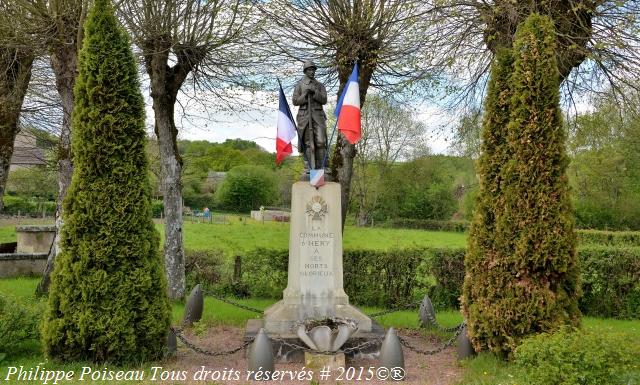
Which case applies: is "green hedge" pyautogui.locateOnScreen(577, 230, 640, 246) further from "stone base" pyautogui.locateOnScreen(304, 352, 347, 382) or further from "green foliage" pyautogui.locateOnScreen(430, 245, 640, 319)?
"stone base" pyautogui.locateOnScreen(304, 352, 347, 382)

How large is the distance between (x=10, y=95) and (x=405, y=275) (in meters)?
9.68

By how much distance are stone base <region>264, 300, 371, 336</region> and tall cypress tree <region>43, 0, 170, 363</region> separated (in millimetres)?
1610

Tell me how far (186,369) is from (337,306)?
8.04ft

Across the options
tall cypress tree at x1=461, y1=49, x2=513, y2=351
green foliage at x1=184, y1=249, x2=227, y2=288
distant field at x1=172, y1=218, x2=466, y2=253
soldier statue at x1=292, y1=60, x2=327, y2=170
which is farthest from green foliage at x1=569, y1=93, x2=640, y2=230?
soldier statue at x1=292, y1=60, x2=327, y2=170

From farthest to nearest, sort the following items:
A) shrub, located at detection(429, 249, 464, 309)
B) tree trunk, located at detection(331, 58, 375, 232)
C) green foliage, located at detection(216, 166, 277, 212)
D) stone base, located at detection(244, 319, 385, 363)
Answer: green foliage, located at detection(216, 166, 277, 212) < tree trunk, located at detection(331, 58, 375, 232) < shrub, located at detection(429, 249, 464, 309) < stone base, located at detection(244, 319, 385, 363)

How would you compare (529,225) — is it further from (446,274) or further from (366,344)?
(446,274)

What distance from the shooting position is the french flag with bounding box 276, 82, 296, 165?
27.7 ft

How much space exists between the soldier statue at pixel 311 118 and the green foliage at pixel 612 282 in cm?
672

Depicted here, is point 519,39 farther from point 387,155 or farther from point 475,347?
point 387,155

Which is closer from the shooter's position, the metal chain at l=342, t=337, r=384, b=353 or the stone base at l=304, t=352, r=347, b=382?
the stone base at l=304, t=352, r=347, b=382

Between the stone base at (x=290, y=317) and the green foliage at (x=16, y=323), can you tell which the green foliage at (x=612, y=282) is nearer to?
the stone base at (x=290, y=317)

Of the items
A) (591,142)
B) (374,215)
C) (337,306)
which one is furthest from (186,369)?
(374,215)

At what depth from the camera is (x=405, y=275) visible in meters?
12.2

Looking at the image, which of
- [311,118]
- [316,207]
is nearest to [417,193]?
[311,118]
